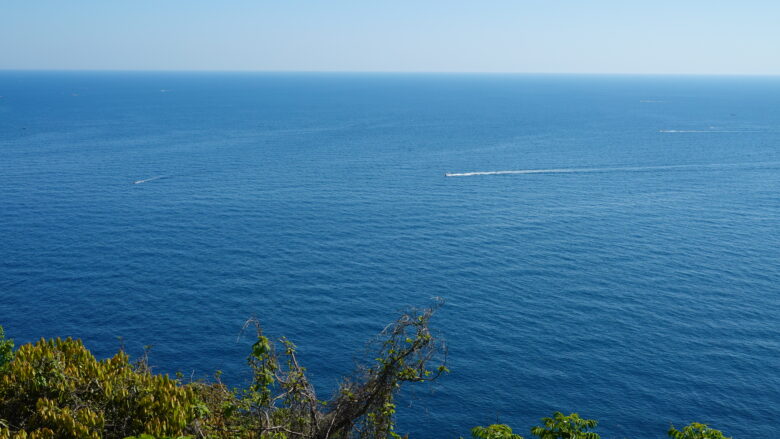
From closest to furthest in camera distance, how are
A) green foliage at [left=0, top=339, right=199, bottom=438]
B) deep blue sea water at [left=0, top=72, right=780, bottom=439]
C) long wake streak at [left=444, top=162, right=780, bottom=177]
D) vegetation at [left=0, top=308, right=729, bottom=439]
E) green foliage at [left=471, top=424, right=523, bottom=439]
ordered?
green foliage at [left=471, top=424, right=523, bottom=439], vegetation at [left=0, top=308, right=729, bottom=439], green foliage at [left=0, top=339, right=199, bottom=438], deep blue sea water at [left=0, top=72, right=780, bottom=439], long wake streak at [left=444, top=162, right=780, bottom=177]

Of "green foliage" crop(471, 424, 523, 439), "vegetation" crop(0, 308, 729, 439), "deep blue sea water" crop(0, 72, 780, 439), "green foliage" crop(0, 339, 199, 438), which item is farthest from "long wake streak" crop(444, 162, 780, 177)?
"green foliage" crop(471, 424, 523, 439)

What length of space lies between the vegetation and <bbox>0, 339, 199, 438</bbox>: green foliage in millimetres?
50

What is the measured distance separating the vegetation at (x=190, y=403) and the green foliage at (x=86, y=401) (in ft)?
0.16

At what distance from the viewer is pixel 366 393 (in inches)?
1303

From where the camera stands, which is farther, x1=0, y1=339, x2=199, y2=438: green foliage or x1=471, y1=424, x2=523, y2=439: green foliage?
x1=0, y1=339, x2=199, y2=438: green foliage

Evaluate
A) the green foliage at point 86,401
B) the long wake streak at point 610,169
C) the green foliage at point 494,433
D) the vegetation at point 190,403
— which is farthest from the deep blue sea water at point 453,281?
the green foliage at point 86,401

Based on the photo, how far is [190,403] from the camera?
34.2 m

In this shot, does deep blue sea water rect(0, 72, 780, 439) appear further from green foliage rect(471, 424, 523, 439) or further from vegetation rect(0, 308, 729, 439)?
green foliage rect(471, 424, 523, 439)

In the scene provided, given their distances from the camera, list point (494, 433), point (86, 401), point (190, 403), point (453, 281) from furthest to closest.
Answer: point (453, 281) → point (190, 403) → point (86, 401) → point (494, 433)

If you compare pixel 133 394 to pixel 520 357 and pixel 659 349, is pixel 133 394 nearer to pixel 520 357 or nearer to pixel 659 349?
pixel 520 357

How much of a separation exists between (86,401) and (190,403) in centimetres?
527

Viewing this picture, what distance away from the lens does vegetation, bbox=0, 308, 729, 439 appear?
31.8m

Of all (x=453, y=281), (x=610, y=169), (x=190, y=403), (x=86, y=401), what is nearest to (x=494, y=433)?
(x=190, y=403)

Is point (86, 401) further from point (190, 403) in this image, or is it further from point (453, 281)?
point (453, 281)
